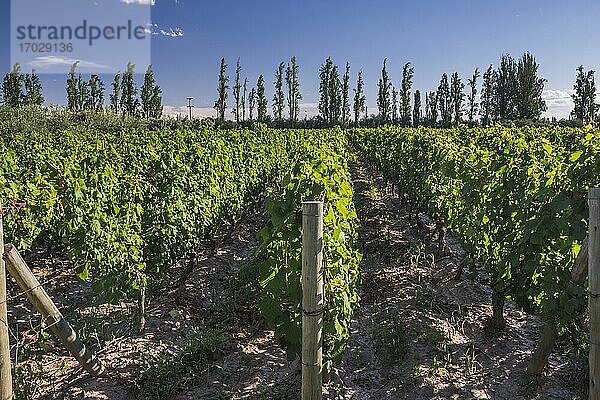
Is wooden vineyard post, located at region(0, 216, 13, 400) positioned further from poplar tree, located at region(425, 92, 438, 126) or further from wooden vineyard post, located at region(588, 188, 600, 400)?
poplar tree, located at region(425, 92, 438, 126)

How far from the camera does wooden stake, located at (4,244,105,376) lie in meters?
2.85

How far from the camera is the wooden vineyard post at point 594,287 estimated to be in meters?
2.44

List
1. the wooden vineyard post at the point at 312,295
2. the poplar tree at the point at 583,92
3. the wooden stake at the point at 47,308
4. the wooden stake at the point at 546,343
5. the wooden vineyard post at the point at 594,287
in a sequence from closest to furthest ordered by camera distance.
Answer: the wooden vineyard post at the point at 594,287, the wooden vineyard post at the point at 312,295, the wooden stake at the point at 47,308, the wooden stake at the point at 546,343, the poplar tree at the point at 583,92

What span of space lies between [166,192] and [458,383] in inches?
144

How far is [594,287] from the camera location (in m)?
2.49

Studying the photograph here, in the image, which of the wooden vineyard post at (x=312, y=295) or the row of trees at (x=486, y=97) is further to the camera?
the row of trees at (x=486, y=97)

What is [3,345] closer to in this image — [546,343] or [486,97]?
[546,343]

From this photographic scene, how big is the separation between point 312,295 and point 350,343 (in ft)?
6.96

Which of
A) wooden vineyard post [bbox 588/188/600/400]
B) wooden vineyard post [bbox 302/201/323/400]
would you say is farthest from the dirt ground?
wooden vineyard post [bbox 588/188/600/400]

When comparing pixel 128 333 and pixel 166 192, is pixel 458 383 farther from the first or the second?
pixel 166 192

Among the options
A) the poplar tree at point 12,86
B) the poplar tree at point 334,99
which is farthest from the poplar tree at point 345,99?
the poplar tree at point 12,86

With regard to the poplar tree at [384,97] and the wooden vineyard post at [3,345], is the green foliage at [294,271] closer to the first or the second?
the wooden vineyard post at [3,345]

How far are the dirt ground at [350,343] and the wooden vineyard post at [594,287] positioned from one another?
127 centimetres

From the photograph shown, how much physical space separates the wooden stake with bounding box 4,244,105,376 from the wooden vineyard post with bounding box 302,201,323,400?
68.5 inches
